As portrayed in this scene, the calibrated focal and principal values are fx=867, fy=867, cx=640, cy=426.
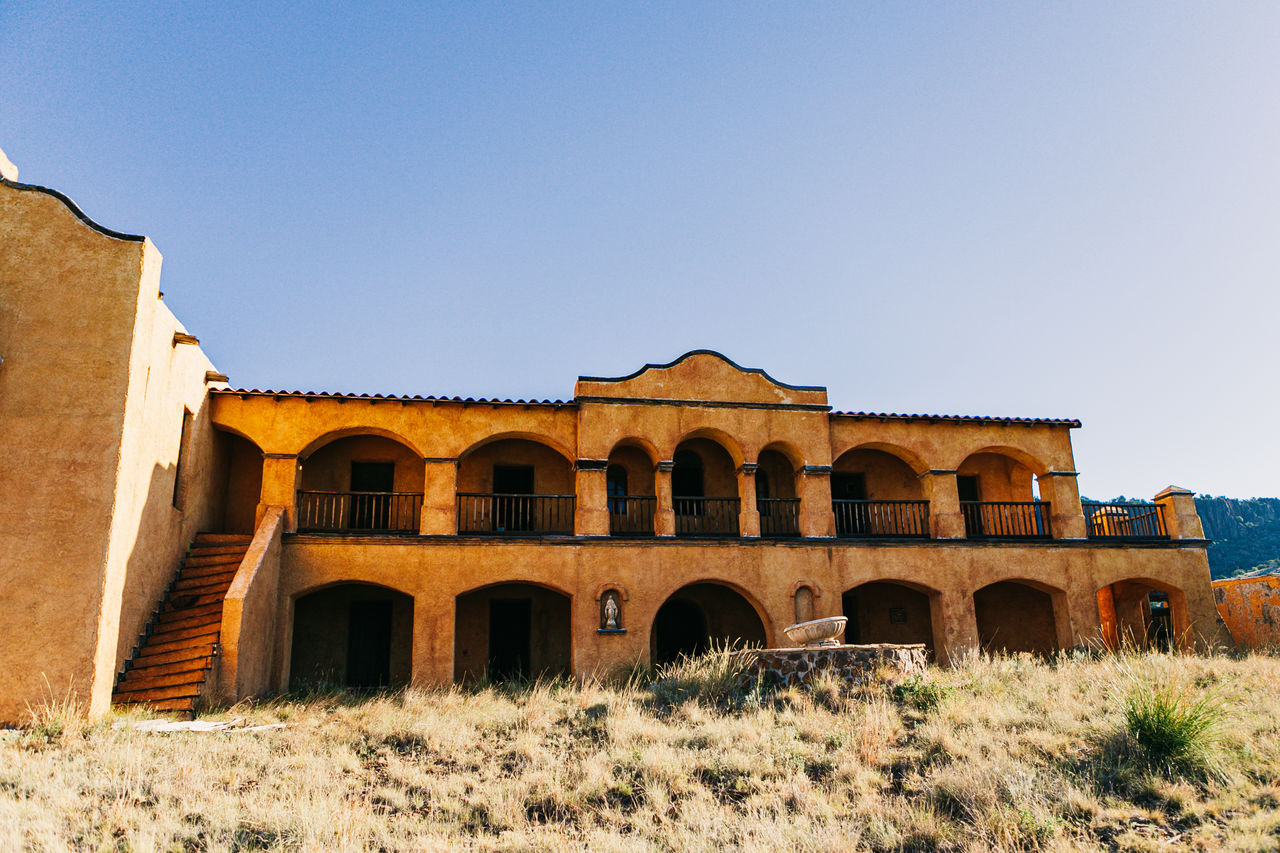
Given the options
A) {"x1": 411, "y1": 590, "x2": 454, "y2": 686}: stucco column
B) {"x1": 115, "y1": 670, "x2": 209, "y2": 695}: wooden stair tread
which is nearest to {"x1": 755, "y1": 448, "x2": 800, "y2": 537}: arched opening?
{"x1": 411, "y1": 590, "x2": 454, "y2": 686}: stucco column

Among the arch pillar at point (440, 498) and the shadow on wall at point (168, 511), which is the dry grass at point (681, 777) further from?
the arch pillar at point (440, 498)

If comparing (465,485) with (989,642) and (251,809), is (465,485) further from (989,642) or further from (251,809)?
(989,642)

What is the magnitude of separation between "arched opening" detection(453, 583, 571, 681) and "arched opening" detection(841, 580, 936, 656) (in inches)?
261

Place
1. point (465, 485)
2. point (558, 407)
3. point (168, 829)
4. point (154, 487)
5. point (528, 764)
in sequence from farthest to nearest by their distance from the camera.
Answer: point (465, 485)
point (558, 407)
point (154, 487)
point (528, 764)
point (168, 829)

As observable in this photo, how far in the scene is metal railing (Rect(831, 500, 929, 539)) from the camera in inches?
756

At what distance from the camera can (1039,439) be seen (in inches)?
770

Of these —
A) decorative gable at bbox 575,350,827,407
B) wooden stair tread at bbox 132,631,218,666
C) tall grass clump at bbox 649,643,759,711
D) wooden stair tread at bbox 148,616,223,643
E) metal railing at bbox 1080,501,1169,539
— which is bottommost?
tall grass clump at bbox 649,643,759,711

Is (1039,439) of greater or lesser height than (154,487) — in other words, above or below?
above

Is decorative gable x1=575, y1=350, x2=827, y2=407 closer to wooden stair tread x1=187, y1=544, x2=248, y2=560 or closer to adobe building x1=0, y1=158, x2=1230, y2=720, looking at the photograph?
adobe building x1=0, y1=158, x2=1230, y2=720

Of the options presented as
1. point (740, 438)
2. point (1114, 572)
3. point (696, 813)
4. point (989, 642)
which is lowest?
point (696, 813)

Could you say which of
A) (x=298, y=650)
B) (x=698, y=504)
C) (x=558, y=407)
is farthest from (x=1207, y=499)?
(x=298, y=650)

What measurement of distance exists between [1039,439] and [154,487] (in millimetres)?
17661

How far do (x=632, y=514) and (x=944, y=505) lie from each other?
22.2ft

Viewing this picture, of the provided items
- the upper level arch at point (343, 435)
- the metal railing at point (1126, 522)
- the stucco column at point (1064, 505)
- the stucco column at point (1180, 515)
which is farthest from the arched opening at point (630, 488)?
the stucco column at point (1180, 515)
